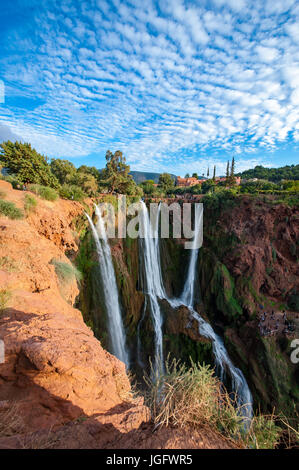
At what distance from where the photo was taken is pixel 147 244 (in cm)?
1499

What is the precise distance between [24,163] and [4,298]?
9.78 metres

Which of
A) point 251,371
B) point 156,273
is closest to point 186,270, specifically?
point 156,273

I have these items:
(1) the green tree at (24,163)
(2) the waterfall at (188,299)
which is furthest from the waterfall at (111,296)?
(1) the green tree at (24,163)

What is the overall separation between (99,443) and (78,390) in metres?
0.62

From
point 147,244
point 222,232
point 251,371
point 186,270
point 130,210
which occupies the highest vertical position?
point 130,210

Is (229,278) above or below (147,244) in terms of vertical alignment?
below

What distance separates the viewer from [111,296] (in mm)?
10680

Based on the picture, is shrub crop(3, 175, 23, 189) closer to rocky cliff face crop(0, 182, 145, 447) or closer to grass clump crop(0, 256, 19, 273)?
grass clump crop(0, 256, 19, 273)

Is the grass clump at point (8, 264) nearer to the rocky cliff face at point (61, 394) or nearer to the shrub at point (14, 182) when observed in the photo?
the rocky cliff face at point (61, 394)

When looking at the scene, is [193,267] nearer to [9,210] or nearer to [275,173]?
[9,210]

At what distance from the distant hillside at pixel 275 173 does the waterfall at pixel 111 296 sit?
158ft

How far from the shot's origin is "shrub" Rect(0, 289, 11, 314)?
117 inches
